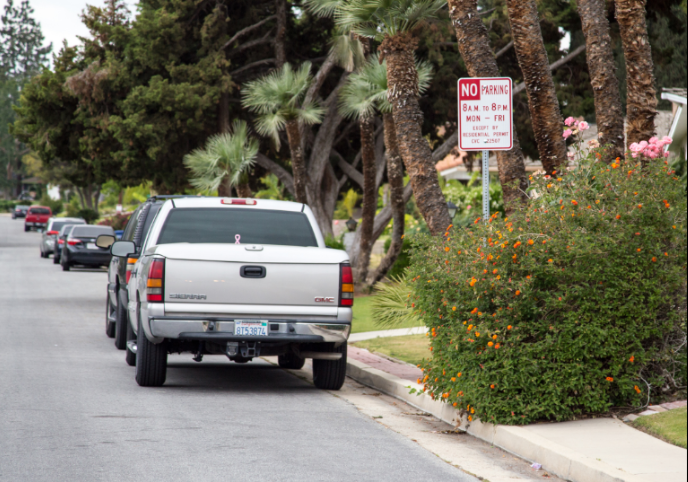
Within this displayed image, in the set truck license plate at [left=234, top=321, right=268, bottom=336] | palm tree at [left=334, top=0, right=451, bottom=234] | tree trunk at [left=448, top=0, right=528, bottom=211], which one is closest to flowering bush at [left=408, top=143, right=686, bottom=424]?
truck license plate at [left=234, top=321, right=268, bottom=336]

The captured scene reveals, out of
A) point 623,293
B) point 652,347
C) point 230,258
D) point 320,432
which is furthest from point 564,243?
point 230,258

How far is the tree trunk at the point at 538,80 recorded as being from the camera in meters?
11.2

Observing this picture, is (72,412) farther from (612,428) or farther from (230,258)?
(612,428)

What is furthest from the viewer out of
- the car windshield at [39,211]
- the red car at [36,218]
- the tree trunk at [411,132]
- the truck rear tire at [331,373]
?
→ the car windshield at [39,211]

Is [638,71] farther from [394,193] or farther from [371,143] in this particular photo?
[371,143]

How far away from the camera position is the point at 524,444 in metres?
6.56

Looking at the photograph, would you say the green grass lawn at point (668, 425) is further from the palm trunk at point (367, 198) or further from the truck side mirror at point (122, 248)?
the palm trunk at point (367, 198)

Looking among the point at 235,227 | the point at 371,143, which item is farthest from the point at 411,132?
the point at 371,143

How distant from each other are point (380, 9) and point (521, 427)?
8.22 meters

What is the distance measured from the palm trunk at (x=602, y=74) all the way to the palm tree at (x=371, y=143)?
7.10 m

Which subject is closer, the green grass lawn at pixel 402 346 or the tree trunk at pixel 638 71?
the tree trunk at pixel 638 71

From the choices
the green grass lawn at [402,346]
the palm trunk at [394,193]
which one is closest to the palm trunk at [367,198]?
the palm trunk at [394,193]

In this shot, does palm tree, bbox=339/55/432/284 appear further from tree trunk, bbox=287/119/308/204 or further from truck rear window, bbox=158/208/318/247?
truck rear window, bbox=158/208/318/247

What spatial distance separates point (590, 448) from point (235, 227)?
4.78 metres
